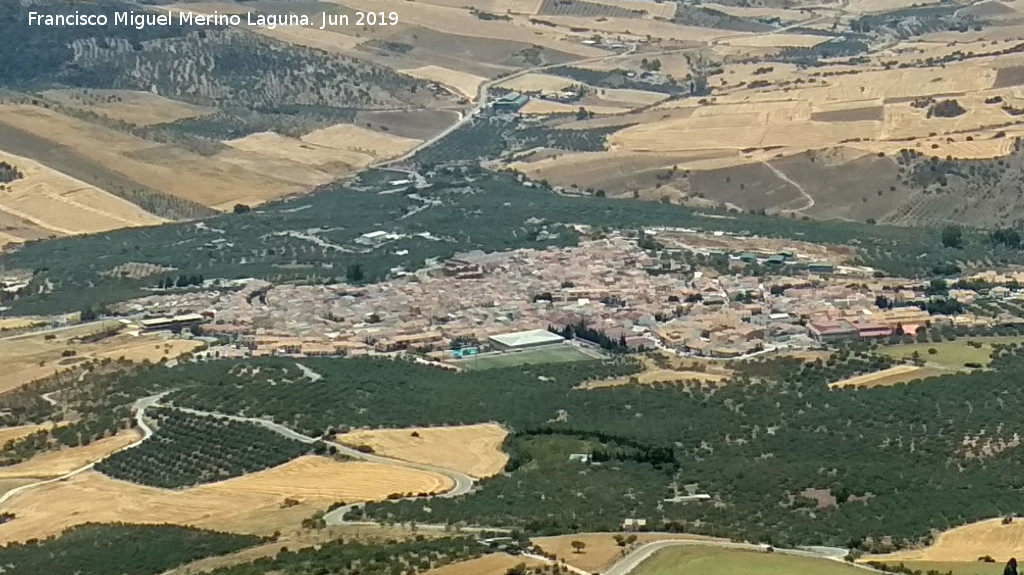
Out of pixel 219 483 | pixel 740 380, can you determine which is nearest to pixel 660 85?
pixel 740 380

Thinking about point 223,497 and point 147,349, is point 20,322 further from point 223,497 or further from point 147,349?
point 223,497

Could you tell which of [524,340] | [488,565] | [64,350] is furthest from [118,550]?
[524,340]

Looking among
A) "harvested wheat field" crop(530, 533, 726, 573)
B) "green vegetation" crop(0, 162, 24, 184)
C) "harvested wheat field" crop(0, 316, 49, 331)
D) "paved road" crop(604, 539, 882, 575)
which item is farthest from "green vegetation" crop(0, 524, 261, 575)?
"green vegetation" crop(0, 162, 24, 184)

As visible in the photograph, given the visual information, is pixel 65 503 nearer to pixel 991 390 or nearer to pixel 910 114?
pixel 991 390

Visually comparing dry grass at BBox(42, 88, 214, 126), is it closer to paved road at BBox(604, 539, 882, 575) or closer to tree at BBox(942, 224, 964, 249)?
tree at BBox(942, 224, 964, 249)

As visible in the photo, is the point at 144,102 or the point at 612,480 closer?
the point at 612,480

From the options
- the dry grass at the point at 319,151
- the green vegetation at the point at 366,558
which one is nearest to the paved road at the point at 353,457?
the green vegetation at the point at 366,558
